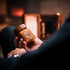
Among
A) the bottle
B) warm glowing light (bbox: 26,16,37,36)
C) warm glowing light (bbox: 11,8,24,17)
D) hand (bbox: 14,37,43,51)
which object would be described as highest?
the bottle

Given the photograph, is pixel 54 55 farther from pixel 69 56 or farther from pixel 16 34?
pixel 16 34

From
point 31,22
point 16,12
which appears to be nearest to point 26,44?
point 31,22

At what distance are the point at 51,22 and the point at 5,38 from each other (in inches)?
40.7

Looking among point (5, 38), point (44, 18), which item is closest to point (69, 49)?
point (5, 38)

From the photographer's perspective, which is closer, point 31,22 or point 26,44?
point 26,44

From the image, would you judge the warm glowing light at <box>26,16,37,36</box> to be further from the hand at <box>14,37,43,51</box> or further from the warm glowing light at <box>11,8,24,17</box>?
the warm glowing light at <box>11,8,24,17</box>

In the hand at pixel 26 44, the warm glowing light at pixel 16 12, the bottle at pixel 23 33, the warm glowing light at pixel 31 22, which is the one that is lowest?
the warm glowing light at pixel 16 12

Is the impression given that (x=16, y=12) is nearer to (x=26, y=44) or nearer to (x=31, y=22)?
(x=31, y=22)

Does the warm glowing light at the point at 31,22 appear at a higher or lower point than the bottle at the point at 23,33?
lower

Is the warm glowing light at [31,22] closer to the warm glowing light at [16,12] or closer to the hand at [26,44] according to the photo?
the hand at [26,44]

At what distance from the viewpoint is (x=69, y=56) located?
0.92 ft

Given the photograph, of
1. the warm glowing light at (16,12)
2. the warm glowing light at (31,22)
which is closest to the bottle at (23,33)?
the warm glowing light at (31,22)

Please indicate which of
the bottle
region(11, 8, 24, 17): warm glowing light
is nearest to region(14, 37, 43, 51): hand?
the bottle

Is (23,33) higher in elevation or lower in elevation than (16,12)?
higher
